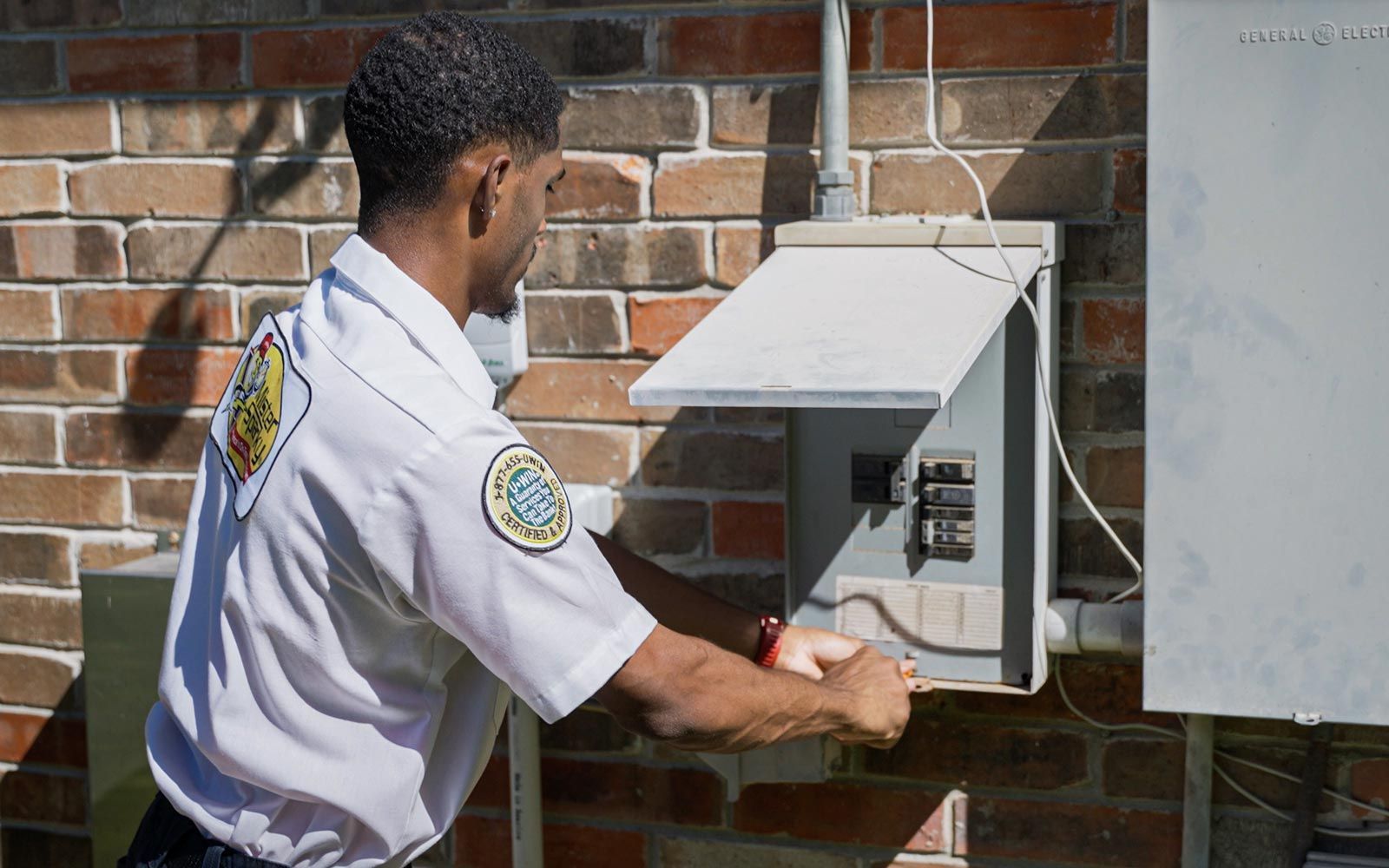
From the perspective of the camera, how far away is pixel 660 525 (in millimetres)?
2318

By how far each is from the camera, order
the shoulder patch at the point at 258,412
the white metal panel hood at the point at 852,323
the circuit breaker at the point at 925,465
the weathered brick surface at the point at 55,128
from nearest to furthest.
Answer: the shoulder patch at the point at 258,412 → the white metal panel hood at the point at 852,323 → the circuit breaker at the point at 925,465 → the weathered brick surface at the point at 55,128

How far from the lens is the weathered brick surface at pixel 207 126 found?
7.87 ft

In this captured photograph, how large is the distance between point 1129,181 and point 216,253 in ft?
4.59

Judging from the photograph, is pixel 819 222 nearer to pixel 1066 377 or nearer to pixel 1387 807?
pixel 1066 377

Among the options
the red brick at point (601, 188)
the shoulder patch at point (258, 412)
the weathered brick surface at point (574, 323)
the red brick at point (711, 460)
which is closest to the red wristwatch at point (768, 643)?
the red brick at point (711, 460)

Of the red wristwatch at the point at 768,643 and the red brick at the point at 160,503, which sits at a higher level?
the red brick at the point at 160,503

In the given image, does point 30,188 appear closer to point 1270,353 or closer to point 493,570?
point 493,570

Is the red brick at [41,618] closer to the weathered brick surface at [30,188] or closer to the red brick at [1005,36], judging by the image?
the weathered brick surface at [30,188]

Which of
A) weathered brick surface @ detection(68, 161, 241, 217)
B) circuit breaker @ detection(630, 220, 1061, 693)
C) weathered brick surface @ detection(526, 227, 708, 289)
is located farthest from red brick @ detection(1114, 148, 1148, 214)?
weathered brick surface @ detection(68, 161, 241, 217)

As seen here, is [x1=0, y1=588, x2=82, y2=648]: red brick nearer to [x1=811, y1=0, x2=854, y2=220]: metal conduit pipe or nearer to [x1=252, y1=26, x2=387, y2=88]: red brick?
[x1=252, y1=26, x2=387, y2=88]: red brick

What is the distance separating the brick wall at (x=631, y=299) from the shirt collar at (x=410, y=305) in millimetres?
691

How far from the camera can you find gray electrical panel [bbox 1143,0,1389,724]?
1.72m

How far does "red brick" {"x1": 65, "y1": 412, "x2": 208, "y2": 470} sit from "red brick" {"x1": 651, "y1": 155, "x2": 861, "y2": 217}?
2.87 feet

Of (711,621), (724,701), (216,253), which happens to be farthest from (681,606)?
(216,253)
